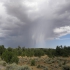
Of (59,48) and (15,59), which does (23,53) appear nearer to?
(59,48)

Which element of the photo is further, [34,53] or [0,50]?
[34,53]

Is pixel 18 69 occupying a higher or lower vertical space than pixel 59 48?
lower

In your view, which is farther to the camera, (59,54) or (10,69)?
(59,54)

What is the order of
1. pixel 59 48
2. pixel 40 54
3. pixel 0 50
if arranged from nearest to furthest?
pixel 0 50 < pixel 59 48 < pixel 40 54

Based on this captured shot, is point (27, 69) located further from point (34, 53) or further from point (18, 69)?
point (34, 53)

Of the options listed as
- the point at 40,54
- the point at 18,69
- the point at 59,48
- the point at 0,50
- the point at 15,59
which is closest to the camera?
the point at 18,69

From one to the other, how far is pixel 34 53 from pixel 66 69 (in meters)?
62.9

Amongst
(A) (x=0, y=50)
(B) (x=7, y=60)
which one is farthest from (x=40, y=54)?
(B) (x=7, y=60)

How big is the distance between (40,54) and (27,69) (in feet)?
213

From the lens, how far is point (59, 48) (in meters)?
82.3

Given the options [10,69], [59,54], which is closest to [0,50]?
[59,54]

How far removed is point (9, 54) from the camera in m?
42.1

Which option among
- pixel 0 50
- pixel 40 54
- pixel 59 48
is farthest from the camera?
pixel 40 54

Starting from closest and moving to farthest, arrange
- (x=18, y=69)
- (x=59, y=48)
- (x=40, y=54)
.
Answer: (x=18, y=69) → (x=59, y=48) → (x=40, y=54)
